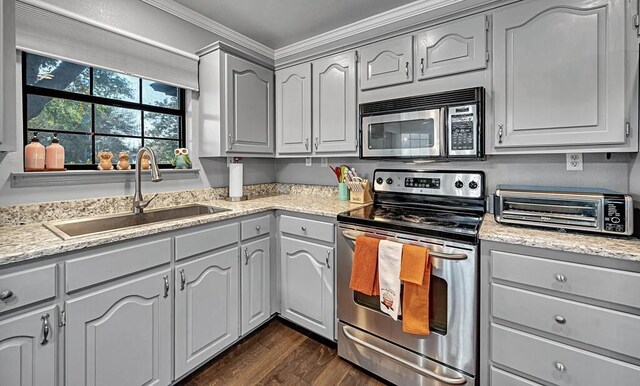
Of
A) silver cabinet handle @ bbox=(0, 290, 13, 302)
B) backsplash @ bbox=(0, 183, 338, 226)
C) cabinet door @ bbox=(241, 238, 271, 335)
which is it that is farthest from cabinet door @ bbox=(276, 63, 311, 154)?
silver cabinet handle @ bbox=(0, 290, 13, 302)

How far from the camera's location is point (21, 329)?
106cm

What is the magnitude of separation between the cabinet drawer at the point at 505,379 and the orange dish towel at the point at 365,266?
63 cm

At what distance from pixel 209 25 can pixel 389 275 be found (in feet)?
7.46

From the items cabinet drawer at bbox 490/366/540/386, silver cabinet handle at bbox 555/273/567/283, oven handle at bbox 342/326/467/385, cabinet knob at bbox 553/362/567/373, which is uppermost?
silver cabinet handle at bbox 555/273/567/283

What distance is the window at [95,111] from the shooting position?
5.33 ft

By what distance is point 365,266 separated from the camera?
5.37 feet

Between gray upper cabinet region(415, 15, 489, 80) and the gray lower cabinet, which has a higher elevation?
gray upper cabinet region(415, 15, 489, 80)

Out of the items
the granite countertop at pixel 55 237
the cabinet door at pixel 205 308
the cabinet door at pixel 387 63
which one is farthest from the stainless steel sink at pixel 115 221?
the cabinet door at pixel 387 63

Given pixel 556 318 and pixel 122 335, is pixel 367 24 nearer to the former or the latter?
pixel 556 318

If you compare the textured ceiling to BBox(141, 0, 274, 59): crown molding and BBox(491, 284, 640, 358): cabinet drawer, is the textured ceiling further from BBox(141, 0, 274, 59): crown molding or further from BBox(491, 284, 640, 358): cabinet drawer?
BBox(491, 284, 640, 358): cabinet drawer

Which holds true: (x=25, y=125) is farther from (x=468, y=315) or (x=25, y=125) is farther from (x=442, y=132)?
(x=468, y=315)

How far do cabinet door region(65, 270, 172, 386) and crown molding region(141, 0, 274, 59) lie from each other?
1.80m

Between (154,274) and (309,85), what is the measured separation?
180 cm

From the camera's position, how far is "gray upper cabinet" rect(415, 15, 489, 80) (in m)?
1.68
